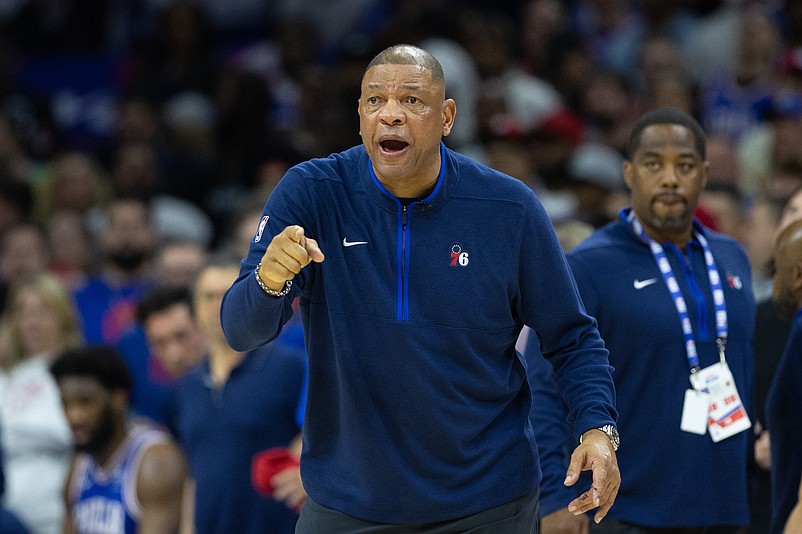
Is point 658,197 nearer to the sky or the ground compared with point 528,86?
nearer to the ground

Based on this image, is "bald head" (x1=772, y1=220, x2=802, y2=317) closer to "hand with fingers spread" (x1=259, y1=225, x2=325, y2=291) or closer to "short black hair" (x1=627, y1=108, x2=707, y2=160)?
"short black hair" (x1=627, y1=108, x2=707, y2=160)

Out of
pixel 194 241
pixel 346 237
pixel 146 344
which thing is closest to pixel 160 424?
pixel 146 344

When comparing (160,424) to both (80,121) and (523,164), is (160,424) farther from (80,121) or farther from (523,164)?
(80,121)

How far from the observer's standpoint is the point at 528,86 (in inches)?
403

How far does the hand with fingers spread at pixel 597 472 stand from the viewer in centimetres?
343

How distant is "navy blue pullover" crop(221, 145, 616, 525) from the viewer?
3537 millimetres

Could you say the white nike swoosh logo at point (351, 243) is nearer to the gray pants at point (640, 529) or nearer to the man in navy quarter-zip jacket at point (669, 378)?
the man in navy quarter-zip jacket at point (669, 378)

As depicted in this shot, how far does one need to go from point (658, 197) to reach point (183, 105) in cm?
679

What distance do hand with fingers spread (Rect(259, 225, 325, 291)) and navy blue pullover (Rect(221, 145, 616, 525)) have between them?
20 cm

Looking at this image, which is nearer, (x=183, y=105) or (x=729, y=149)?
(x=729, y=149)

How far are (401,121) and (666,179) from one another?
59.6 inches

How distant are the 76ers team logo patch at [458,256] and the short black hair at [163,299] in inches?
153

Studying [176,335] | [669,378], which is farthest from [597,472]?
[176,335]

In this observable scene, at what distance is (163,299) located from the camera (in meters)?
7.32
